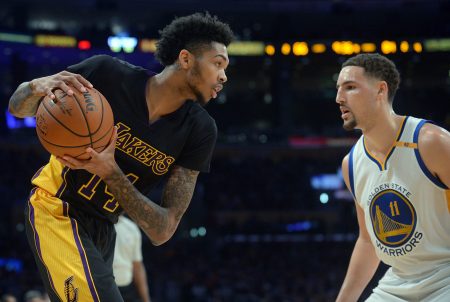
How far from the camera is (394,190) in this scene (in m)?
3.82

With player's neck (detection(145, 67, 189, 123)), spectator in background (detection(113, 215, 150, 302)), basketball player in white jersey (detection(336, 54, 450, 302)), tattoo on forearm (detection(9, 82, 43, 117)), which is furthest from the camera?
spectator in background (detection(113, 215, 150, 302))

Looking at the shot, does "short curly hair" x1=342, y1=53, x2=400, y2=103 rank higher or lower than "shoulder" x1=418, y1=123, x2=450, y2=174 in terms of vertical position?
higher

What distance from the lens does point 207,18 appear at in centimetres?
405

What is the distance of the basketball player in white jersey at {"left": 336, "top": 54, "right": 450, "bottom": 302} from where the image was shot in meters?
3.68

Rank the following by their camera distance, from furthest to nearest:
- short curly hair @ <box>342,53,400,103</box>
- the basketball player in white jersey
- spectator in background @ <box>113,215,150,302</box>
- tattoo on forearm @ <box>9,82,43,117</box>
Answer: spectator in background @ <box>113,215,150,302</box>
short curly hair @ <box>342,53,400,103</box>
the basketball player in white jersey
tattoo on forearm @ <box>9,82,43,117</box>

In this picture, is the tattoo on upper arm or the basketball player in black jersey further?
the tattoo on upper arm

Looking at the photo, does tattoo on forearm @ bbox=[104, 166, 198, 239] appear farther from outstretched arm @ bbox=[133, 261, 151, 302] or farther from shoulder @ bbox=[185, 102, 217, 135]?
outstretched arm @ bbox=[133, 261, 151, 302]

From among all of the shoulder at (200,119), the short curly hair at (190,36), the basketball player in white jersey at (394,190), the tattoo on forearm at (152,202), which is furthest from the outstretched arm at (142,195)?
the basketball player in white jersey at (394,190)

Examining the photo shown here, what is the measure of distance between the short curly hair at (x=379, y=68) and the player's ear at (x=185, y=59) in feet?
3.33

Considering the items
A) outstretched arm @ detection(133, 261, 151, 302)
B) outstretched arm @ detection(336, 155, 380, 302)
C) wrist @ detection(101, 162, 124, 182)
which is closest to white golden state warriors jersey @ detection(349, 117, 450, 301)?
outstretched arm @ detection(336, 155, 380, 302)

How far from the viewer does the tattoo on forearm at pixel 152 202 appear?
3395 millimetres

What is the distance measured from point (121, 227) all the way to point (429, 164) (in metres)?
4.42

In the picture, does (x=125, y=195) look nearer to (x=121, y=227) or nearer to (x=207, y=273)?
(x=121, y=227)

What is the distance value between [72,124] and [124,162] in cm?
52
